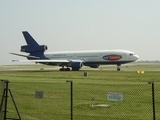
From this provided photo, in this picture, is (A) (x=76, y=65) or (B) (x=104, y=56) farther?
(A) (x=76, y=65)

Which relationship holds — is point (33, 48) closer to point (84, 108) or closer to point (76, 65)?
point (76, 65)

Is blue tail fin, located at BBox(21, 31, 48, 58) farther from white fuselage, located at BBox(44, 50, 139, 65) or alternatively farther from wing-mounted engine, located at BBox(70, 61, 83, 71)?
wing-mounted engine, located at BBox(70, 61, 83, 71)

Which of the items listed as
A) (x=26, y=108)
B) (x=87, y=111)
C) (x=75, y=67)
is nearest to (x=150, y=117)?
(x=87, y=111)

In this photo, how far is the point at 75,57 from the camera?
6106 centimetres

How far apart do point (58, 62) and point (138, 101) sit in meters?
46.3

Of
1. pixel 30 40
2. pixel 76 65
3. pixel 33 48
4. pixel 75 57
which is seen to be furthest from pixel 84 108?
pixel 30 40

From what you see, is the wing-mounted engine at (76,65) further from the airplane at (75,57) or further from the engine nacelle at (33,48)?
the engine nacelle at (33,48)

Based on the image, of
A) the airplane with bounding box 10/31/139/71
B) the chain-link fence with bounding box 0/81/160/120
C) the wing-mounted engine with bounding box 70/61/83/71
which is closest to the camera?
the chain-link fence with bounding box 0/81/160/120

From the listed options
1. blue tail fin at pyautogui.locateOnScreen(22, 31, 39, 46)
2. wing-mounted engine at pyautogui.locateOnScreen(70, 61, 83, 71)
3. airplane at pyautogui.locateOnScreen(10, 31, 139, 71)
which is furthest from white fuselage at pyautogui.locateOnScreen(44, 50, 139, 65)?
blue tail fin at pyautogui.locateOnScreen(22, 31, 39, 46)

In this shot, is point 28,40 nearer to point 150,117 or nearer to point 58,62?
point 58,62

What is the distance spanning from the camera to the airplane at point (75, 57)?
5588cm

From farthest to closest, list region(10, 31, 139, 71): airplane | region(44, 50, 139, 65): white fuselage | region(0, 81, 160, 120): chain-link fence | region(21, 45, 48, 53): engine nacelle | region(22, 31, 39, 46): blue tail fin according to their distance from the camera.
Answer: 1. region(22, 31, 39, 46): blue tail fin
2. region(21, 45, 48, 53): engine nacelle
3. region(10, 31, 139, 71): airplane
4. region(44, 50, 139, 65): white fuselage
5. region(0, 81, 160, 120): chain-link fence

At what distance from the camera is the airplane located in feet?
183

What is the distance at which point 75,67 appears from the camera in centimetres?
5669
